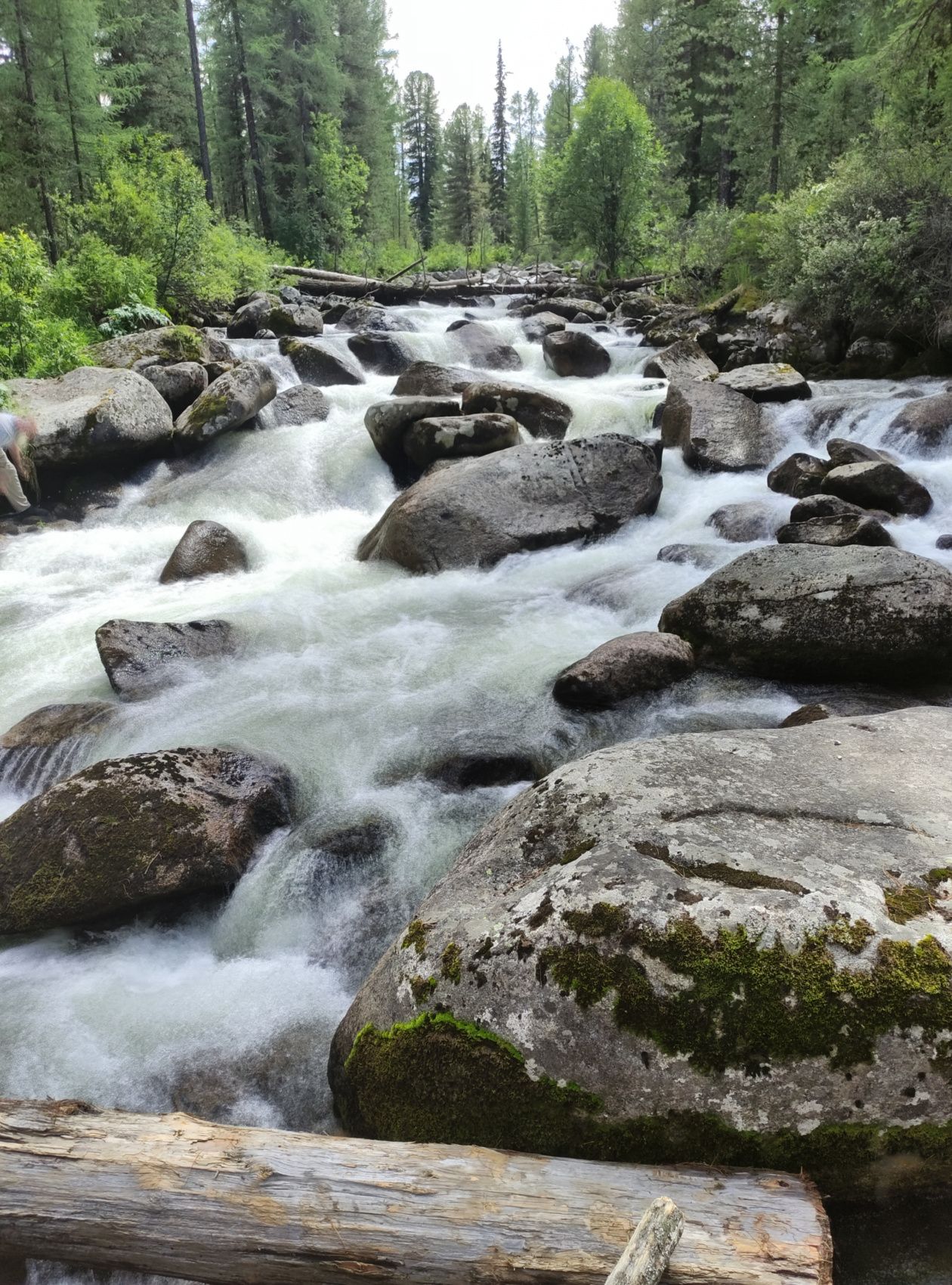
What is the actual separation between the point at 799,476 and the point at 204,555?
7.75 m

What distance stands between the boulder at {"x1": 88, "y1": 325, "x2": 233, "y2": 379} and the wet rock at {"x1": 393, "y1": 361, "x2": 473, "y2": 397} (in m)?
3.57

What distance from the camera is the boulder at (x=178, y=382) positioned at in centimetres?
1296

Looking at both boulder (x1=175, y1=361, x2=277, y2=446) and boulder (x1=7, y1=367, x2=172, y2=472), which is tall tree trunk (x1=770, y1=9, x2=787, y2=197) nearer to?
boulder (x1=175, y1=361, x2=277, y2=446)

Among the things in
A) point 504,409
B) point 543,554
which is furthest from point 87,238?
point 543,554

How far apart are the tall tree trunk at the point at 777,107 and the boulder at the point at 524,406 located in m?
19.6

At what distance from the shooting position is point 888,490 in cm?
880

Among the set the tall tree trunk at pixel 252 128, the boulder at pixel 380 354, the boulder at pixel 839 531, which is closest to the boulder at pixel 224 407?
the boulder at pixel 380 354

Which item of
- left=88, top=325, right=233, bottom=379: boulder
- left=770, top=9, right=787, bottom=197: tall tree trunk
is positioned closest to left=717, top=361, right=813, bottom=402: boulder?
left=88, top=325, right=233, bottom=379: boulder

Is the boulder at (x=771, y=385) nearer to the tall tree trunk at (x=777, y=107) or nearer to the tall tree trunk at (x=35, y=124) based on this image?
the tall tree trunk at (x=777, y=107)

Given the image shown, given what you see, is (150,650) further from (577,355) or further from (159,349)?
(577,355)

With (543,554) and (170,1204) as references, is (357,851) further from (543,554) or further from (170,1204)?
(543,554)

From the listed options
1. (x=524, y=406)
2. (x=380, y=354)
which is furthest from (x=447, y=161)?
(x=524, y=406)

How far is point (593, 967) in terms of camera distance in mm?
2518

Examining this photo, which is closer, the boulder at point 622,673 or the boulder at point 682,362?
the boulder at point 622,673
